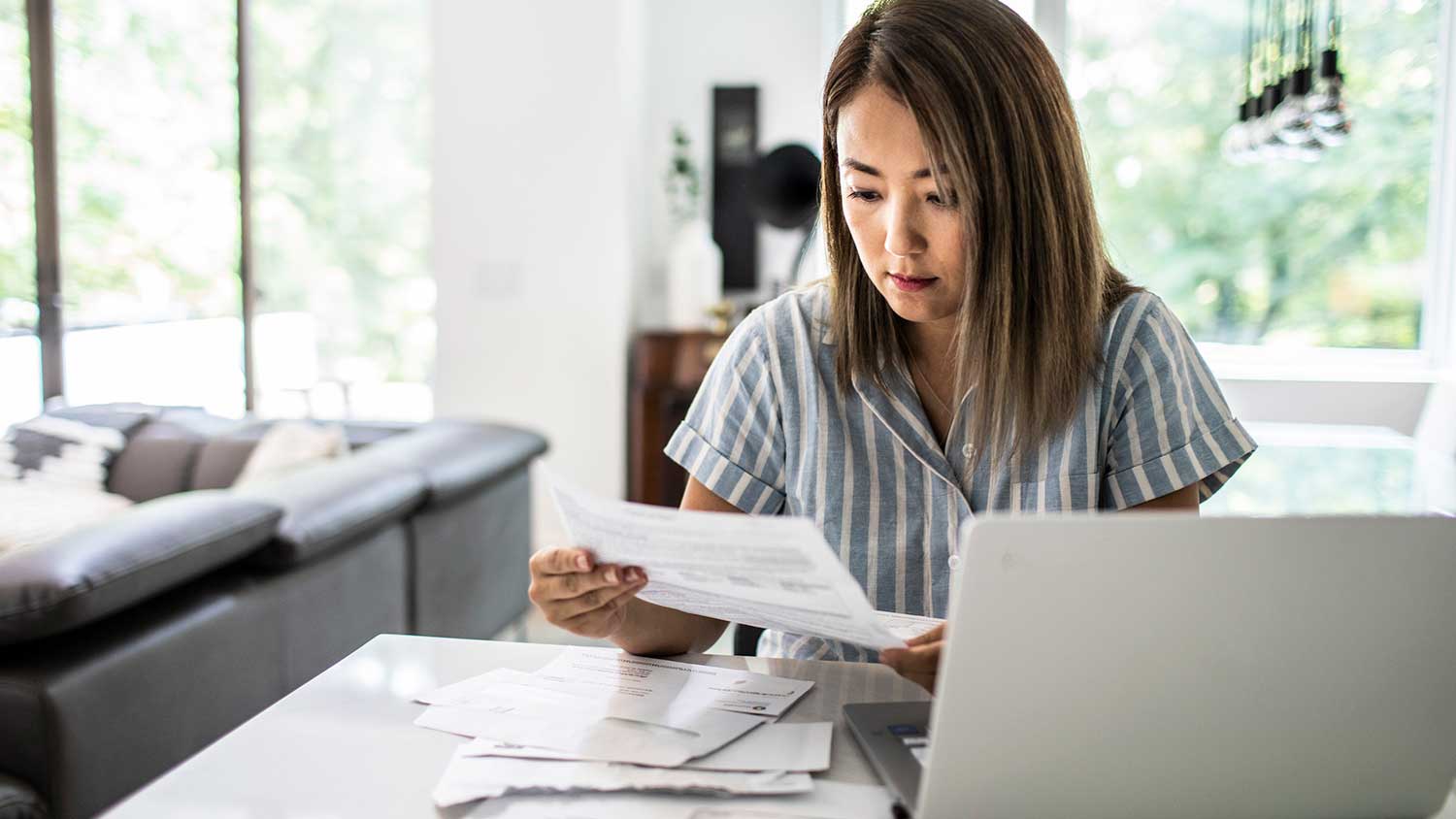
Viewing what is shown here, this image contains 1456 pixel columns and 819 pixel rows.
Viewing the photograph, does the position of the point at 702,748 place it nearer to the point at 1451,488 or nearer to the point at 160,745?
the point at 160,745

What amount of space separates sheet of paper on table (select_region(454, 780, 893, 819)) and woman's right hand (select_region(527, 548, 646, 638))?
0.18 meters

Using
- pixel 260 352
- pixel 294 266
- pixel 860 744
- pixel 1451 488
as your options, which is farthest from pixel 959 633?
pixel 294 266

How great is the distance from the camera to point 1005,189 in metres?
1.07

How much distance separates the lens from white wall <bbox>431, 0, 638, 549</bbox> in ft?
12.9

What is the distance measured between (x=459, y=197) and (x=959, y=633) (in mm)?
→ 3667

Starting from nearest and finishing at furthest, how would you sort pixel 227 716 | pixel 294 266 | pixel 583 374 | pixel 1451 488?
pixel 227 716
pixel 1451 488
pixel 583 374
pixel 294 266

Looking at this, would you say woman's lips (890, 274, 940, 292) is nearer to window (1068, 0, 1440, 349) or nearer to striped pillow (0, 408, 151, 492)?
striped pillow (0, 408, 151, 492)

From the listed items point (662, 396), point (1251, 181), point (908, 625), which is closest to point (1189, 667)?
point (908, 625)

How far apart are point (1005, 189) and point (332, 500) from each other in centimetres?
146

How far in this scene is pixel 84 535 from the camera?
1.61 meters

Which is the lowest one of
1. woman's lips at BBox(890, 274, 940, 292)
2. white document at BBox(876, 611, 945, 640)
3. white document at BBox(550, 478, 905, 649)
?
white document at BBox(876, 611, 945, 640)

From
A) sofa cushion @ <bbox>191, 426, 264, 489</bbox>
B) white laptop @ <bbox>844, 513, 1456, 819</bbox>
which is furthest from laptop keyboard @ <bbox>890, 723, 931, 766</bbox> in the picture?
sofa cushion @ <bbox>191, 426, 264, 489</bbox>

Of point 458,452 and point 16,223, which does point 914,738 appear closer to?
point 458,452

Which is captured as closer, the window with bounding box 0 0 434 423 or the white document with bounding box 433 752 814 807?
the white document with bounding box 433 752 814 807
